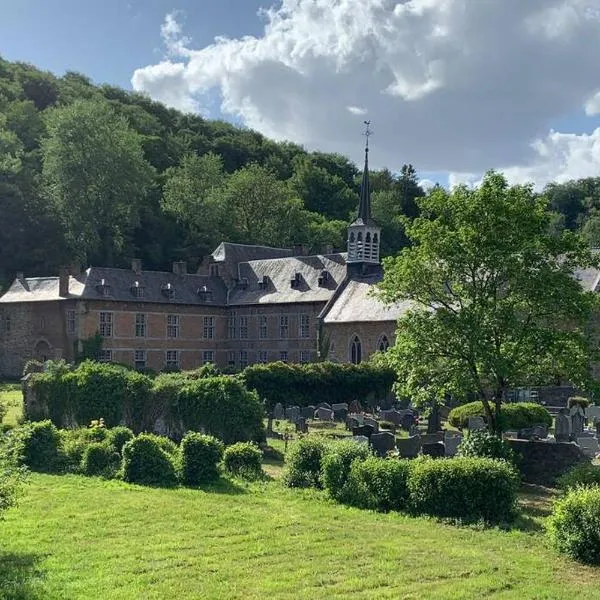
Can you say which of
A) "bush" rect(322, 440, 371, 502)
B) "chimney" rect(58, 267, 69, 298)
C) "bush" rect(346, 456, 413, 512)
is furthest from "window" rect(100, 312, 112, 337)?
"bush" rect(346, 456, 413, 512)

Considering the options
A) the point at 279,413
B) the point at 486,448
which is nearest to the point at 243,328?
the point at 279,413

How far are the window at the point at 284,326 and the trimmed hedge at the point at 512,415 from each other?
23.4m

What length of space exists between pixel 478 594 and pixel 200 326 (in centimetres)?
4940

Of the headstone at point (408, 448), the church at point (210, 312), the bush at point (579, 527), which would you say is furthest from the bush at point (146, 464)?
the church at point (210, 312)

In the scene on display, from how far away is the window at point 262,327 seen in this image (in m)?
57.5

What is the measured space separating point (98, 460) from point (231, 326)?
40.0 m

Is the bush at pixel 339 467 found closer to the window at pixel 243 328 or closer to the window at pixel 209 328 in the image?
the window at pixel 243 328

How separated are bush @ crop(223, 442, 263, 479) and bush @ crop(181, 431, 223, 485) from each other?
0.81m

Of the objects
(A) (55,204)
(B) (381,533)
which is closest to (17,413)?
(B) (381,533)

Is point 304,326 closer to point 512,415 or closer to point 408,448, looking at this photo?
point 512,415

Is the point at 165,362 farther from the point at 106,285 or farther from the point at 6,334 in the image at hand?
the point at 6,334

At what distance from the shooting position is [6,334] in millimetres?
58094

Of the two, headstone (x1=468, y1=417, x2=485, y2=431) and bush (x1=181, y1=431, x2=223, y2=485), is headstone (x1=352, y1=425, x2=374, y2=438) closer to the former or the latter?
headstone (x1=468, y1=417, x2=485, y2=431)

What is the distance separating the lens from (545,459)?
20.8m
